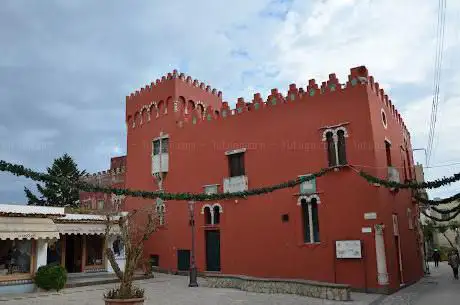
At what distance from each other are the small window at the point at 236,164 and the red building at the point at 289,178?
54mm

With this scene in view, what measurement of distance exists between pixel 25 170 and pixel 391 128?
55.9 feet

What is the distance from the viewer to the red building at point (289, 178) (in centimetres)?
1644

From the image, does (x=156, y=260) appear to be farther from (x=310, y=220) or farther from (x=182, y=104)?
(x=310, y=220)

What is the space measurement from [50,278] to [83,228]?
3913 millimetres

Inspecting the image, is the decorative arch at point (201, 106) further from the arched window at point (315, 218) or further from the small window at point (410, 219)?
the small window at point (410, 219)

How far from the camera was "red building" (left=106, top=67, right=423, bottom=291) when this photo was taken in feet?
53.9

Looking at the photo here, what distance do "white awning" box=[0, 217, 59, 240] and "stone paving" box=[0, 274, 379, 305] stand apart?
2.40 metres

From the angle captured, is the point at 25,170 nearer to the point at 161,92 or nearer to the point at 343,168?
the point at 343,168

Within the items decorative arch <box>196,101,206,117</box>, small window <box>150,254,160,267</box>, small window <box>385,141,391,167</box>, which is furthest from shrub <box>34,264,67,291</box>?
small window <box>385,141,391,167</box>

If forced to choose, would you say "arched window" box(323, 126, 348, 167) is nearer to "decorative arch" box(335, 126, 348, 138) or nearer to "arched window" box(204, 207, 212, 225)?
"decorative arch" box(335, 126, 348, 138)

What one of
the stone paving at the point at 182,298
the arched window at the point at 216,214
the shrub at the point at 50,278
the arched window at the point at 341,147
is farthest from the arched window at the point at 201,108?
the shrub at the point at 50,278

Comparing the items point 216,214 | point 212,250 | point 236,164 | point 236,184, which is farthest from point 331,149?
point 212,250

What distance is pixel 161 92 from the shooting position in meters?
25.3

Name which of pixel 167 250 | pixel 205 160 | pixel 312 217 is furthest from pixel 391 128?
pixel 167 250
